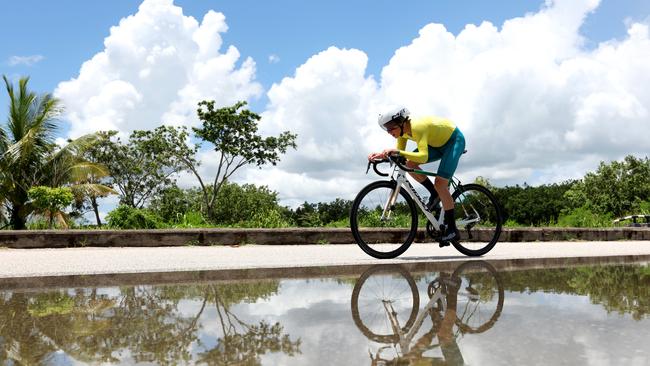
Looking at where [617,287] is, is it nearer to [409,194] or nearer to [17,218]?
[409,194]

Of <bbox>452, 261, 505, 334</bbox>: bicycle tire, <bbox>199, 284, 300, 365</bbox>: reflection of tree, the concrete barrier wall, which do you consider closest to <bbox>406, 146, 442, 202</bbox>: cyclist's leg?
<bbox>452, 261, 505, 334</bbox>: bicycle tire

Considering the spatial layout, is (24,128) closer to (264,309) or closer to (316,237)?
(316,237)

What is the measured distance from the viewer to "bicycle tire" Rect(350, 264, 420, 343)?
2.63m

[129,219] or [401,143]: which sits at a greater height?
[401,143]

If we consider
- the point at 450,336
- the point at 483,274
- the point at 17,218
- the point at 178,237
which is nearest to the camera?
the point at 450,336

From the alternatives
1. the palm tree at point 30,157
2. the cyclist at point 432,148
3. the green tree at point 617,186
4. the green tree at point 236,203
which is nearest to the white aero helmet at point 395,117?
the cyclist at point 432,148

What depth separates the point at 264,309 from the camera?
3.36 m

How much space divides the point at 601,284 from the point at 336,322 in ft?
8.39

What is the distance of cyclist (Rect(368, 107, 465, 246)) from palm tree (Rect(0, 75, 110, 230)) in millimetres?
19112

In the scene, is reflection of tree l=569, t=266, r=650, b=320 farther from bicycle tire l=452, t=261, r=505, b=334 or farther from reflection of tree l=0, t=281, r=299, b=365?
reflection of tree l=0, t=281, r=299, b=365

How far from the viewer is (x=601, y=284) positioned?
439cm

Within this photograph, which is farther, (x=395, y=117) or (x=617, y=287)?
(x=395, y=117)

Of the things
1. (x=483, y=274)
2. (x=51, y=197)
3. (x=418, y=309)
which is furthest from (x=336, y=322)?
(x=51, y=197)

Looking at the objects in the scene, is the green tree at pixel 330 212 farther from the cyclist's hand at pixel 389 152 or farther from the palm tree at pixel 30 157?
the palm tree at pixel 30 157
